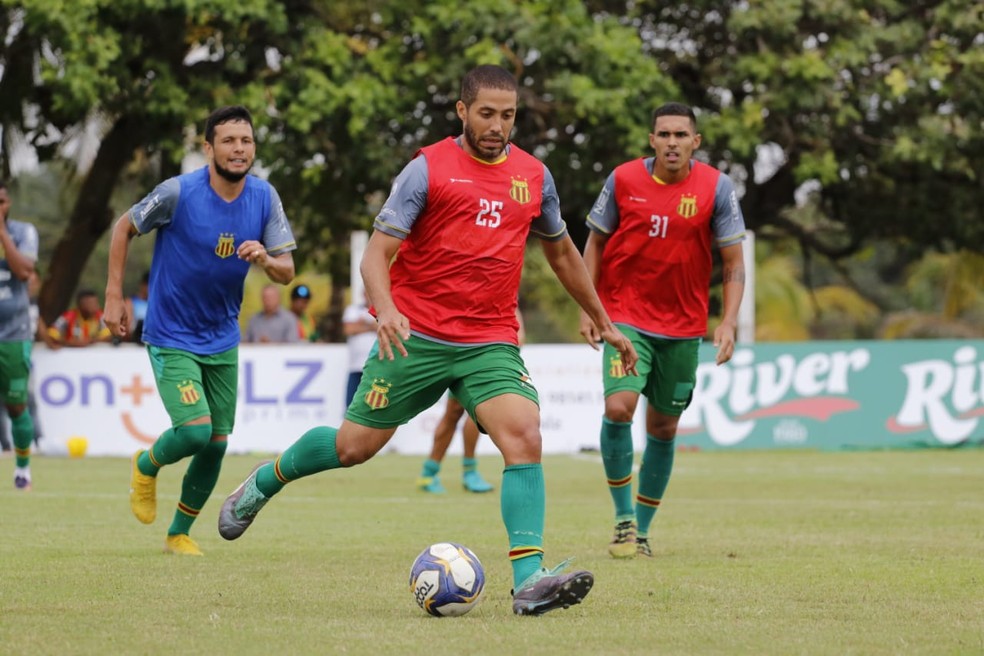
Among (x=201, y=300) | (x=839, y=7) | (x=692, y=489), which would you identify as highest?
(x=839, y=7)

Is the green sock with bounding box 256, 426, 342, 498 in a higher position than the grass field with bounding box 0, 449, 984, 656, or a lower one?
higher

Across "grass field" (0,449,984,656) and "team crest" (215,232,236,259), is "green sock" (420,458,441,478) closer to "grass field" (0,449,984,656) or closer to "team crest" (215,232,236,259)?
"grass field" (0,449,984,656)

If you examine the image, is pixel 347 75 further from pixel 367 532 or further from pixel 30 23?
pixel 367 532

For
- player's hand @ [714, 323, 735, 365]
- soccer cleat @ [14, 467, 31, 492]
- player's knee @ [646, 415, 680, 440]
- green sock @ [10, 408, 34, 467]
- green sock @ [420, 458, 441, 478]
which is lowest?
soccer cleat @ [14, 467, 31, 492]

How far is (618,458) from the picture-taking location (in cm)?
934

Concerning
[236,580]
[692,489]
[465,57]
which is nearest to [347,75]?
[465,57]

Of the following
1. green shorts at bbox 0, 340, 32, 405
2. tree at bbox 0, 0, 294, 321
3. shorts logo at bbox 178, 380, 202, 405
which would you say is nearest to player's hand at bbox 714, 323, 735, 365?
shorts logo at bbox 178, 380, 202, 405

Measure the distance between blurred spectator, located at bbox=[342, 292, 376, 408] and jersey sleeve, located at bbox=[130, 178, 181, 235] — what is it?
8.66m

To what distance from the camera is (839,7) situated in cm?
2262

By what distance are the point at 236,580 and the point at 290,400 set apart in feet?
40.0

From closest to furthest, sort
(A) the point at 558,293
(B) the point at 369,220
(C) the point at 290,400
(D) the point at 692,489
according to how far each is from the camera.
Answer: (D) the point at 692,489 < (C) the point at 290,400 < (B) the point at 369,220 < (A) the point at 558,293

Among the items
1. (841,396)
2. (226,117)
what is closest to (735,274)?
(226,117)

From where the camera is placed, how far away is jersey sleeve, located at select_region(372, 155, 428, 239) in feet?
22.3

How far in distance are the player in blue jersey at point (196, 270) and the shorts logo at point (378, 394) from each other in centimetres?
161
